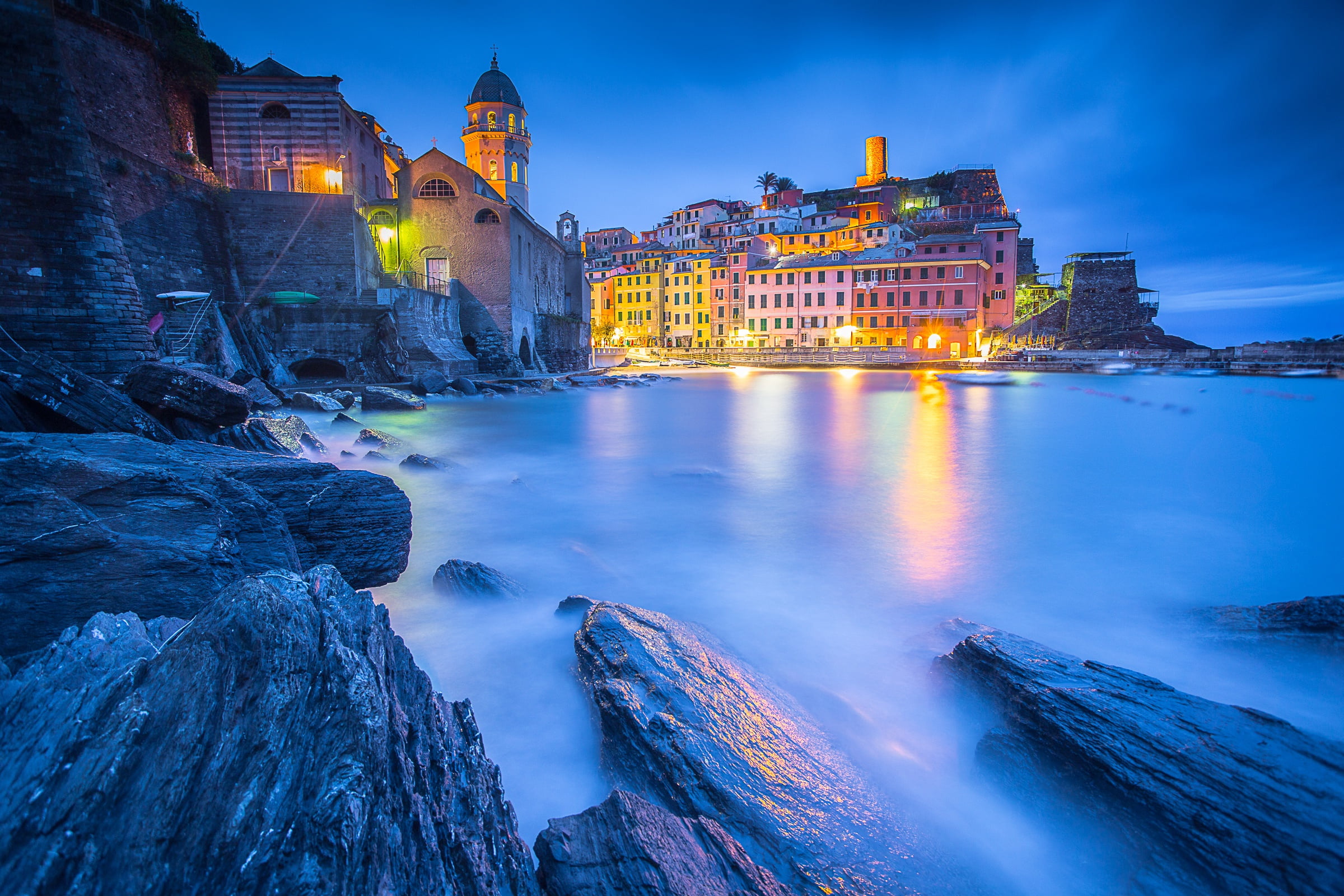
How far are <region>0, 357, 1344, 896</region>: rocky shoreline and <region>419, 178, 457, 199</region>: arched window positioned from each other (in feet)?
92.9

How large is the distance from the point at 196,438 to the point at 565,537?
398 centimetres

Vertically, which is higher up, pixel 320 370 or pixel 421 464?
pixel 320 370

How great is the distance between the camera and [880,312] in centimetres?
4956

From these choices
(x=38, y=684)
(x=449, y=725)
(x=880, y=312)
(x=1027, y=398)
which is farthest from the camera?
(x=880, y=312)

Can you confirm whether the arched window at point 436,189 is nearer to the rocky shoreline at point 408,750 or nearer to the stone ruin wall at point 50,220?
the stone ruin wall at point 50,220

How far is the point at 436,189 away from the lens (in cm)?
2877

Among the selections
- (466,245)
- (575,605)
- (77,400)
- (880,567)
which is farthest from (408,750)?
(466,245)

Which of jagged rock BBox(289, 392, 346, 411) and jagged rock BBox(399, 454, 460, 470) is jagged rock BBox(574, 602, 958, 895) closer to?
jagged rock BBox(399, 454, 460, 470)

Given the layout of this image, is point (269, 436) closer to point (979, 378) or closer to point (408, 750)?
point (408, 750)

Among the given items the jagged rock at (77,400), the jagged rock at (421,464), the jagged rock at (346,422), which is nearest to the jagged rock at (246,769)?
the jagged rock at (77,400)

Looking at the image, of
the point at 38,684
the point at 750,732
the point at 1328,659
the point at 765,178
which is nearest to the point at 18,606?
the point at 38,684

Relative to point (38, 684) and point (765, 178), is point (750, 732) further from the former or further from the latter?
point (765, 178)

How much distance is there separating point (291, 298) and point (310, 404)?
9.06 metres

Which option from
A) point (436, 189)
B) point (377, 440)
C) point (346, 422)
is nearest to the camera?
point (377, 440)
